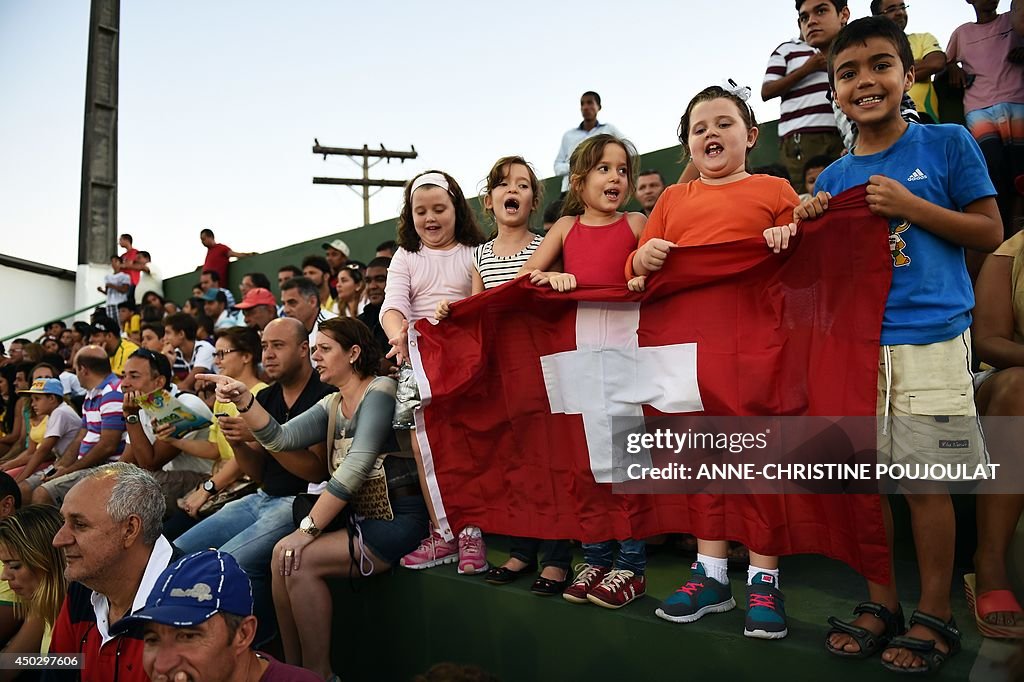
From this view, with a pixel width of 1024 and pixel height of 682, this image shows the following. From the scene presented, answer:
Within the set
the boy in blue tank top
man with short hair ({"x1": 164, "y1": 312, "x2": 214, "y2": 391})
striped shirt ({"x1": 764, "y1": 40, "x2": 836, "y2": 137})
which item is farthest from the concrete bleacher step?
man with short hair ({"x1": 164, "y1": 312, "x2": 214, "y2": 391})

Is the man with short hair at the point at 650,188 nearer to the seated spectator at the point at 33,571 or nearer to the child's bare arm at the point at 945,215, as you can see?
the child's bare arm at the point at 945,215

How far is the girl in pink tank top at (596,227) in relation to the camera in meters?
2.79

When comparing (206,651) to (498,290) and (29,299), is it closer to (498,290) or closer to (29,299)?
(498,290)

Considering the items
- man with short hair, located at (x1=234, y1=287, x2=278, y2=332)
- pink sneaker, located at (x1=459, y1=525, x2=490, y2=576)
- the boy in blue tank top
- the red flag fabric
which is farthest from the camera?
man with short hair, located at (x1=234, y1=287, x2=278, y2=332)

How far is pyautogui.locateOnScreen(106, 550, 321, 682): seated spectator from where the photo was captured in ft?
6.40

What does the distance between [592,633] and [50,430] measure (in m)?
5.54

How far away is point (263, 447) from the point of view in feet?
11.8

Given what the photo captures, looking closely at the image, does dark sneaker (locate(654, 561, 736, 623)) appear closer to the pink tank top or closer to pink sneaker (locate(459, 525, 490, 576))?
pink sneaker (locate(459, 525, 490, 576))

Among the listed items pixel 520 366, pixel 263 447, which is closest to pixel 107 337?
pixel 263 447

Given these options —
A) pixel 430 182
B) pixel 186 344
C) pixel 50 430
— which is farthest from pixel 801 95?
pixel 50 430

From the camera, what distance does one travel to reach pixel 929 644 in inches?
77.0

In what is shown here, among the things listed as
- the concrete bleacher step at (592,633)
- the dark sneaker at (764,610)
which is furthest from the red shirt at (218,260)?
the dark sneaker at (764,610)

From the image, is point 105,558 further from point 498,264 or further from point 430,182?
point 430,182

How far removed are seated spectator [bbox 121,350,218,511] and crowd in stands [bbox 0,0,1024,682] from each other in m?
0.01
